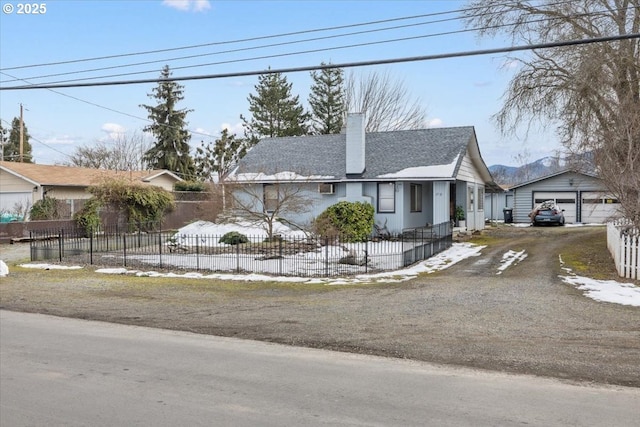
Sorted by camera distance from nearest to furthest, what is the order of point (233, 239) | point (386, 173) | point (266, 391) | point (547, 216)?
point (266, 391)
point (233, 239)
point (386, 173)
point (547, 216)

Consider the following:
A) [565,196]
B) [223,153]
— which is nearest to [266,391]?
[565,196]

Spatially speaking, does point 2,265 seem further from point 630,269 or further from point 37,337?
point 630,269

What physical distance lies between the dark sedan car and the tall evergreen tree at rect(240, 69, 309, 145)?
28.2 metres

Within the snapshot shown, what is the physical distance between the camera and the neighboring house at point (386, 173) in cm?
2453

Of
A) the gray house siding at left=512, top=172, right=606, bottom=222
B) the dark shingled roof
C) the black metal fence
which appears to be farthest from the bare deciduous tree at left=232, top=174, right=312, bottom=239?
the gray house siding at left=512, top=172, right=606, bottom=222

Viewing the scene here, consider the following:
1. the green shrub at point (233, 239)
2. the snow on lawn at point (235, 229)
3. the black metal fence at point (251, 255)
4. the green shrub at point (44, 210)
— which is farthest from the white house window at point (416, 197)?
the green shrub at point (44, 210)

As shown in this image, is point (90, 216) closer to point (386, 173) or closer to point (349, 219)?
point (349, 219)

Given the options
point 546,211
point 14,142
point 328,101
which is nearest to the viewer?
point 546,211

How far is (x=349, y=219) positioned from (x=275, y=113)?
35991mm

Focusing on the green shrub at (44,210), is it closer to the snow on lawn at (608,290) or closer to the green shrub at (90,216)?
the green shrub at (90,216)

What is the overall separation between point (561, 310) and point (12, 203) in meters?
31.7

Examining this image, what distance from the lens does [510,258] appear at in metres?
18.1

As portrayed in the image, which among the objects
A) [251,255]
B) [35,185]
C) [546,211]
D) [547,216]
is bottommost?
[251,255]

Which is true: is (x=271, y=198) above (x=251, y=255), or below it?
above
